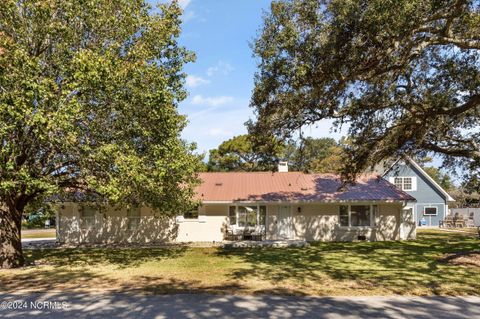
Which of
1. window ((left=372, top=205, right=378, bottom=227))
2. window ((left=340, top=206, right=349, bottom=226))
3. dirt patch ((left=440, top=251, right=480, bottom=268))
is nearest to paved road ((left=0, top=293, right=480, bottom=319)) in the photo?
dirt patch ((left=440, top=251, right=480, bottom=268))

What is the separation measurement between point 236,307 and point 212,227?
16127 millimetres

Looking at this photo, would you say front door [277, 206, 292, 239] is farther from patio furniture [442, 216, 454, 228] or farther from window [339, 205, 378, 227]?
patio furniture [442, 216, 454, 228]

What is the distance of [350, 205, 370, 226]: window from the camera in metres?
24.5

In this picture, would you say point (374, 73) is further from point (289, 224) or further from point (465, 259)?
point (289, 224)

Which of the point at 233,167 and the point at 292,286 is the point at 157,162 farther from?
the point at 233,167

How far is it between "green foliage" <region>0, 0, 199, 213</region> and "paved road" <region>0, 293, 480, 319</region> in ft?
11.4

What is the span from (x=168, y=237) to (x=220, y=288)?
578 inches

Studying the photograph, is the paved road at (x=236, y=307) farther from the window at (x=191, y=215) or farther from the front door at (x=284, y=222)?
the front door at (x=284, y=222)

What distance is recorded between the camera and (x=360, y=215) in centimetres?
2455

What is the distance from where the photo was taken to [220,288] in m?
10.0

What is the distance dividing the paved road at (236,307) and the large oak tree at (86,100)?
3.56 meters

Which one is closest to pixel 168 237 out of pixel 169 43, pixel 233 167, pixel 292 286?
pixel 169 43

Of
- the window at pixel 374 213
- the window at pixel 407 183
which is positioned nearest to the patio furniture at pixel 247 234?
the window at pixel 374 213

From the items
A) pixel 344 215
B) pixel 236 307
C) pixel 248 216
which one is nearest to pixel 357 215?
pixel 344 215
